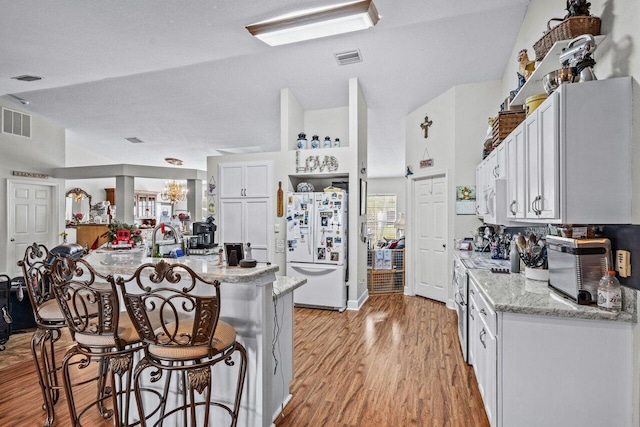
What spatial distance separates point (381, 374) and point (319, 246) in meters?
2.24

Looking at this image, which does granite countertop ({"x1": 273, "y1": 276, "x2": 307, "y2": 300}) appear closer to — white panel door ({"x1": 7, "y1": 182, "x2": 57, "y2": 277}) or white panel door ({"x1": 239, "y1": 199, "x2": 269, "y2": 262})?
white panel door ({"x1": 239, "y1": 199, "x2": 269, "y2": 262})

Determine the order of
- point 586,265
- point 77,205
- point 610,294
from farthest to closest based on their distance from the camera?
point 77,205 < point 586,265 < point 610,294

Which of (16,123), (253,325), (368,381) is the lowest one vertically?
(368,381)

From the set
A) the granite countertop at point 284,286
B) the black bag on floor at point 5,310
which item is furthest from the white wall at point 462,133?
the black bag on floor at point 5,310

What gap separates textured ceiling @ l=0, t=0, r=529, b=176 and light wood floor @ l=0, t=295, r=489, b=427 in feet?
10.8

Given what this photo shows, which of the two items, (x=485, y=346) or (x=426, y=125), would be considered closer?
(x=485, y=346)

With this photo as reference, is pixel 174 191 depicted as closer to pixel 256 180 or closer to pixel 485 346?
pixel 256 180

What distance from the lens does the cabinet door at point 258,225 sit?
5219mm

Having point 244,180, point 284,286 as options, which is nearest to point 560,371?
point 284,286

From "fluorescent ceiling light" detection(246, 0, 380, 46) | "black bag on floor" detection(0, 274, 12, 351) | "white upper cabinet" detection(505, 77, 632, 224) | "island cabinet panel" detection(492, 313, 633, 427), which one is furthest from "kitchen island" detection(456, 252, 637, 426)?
"black bag on floor" detection(0, 274, 12, 351)

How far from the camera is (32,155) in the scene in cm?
695

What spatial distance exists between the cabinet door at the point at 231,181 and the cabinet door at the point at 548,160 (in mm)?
4147

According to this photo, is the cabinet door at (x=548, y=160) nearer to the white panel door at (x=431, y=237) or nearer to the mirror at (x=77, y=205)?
the white panel door at (x=431, y=237)

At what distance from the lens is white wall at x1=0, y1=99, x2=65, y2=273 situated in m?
6.43
